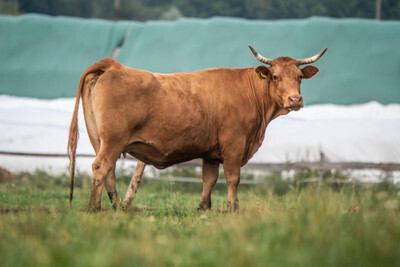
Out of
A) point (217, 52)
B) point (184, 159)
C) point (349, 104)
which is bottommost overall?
point (184, 159)

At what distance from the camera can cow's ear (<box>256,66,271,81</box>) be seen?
6.94 meters

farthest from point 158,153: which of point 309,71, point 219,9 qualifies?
point 219,9

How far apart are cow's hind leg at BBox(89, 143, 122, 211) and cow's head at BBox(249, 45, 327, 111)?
80.8 inches

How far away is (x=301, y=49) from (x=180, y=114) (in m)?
12.1

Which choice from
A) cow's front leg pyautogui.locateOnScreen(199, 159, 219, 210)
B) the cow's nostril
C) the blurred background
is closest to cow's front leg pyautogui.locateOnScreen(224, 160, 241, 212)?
cow's front leg pyautogui.locateOnScreen(199, 159, 219, 210)

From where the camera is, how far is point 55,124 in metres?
14.8

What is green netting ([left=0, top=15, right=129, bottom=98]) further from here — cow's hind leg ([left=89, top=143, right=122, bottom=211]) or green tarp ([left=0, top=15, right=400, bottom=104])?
cow's hind leg ([left=89, top=143, right=122, bottom=211])

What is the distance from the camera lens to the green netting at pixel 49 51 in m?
18.1

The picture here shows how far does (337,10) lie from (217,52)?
46.2ft

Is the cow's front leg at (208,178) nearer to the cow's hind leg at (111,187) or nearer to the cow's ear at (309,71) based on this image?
the cow's hind leg at (111,187)

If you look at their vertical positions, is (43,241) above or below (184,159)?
below

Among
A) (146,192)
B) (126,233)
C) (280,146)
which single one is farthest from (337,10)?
(126,233)

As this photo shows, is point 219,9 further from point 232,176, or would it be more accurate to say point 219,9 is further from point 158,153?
point 158,153

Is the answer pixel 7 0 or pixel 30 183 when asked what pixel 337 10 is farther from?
pixel 30 183
